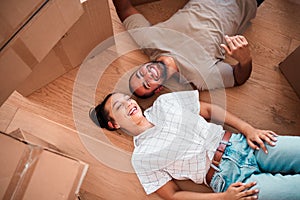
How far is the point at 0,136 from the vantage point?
2.02 ft

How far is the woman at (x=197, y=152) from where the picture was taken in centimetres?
82

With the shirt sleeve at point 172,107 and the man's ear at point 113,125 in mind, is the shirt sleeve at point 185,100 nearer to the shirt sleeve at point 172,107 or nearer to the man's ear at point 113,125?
the shirt sleeve at point 172,107

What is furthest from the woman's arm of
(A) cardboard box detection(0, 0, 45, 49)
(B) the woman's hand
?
(A) cardboard box detection(0, 0, 45, 49)

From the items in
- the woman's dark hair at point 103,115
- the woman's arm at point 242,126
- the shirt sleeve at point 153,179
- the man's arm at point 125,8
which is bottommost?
the shirt sleeve at point 153,179

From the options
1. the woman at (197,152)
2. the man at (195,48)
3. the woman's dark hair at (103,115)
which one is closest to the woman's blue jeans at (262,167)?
the woman at (197,152)

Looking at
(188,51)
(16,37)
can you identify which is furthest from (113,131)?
(16,37)

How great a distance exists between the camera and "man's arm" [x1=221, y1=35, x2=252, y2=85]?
0.95 m

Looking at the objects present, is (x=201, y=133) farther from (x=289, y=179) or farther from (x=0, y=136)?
(x=0, y=136)

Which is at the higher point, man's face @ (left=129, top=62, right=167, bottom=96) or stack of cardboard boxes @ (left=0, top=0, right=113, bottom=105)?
stack of cardboard boxes @ (left=0, top=0, right=113, bottom=105)

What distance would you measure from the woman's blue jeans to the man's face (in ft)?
1.06

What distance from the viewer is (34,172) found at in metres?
0.64

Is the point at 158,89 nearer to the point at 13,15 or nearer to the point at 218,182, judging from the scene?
the point at 218,182

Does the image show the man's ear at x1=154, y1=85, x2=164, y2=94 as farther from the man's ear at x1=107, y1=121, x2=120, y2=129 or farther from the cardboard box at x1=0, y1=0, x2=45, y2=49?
the cardboard box at x1=0, y1=0, x2=45, y2=49

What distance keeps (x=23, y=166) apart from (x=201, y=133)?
1.65 ft
